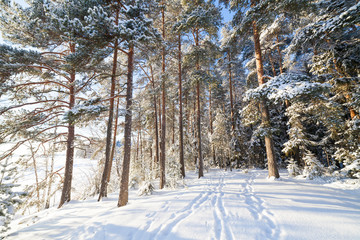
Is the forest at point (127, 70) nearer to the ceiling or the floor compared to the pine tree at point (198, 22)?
nearer to the floor

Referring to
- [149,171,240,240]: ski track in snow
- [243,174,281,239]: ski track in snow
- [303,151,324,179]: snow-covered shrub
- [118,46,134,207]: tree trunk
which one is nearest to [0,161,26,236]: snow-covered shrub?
[118,46,134,207]: tree trunk

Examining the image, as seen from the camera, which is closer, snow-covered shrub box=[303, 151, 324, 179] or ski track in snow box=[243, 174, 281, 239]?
ski track in snow box=[243, 174, 281, 239]

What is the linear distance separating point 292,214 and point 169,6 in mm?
13692

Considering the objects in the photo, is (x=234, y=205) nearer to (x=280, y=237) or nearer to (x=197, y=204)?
(x=197, y=204)

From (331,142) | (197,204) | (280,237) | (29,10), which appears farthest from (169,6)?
(331,142)

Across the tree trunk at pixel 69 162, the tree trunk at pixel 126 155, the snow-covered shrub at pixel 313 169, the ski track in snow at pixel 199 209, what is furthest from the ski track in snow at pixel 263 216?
the tree trunk at pixel 69 162

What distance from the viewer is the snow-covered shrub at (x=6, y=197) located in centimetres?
338

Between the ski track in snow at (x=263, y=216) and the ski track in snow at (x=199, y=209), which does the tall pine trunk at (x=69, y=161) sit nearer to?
the ski track in snow at (x=199, y=209)

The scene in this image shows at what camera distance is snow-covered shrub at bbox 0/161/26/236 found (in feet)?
11.1

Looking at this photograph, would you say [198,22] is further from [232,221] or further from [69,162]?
[69,162]

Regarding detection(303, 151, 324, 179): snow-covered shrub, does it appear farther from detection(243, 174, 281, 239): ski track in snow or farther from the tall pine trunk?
the tall pine trunk

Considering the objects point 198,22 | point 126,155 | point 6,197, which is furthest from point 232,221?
point 198,22

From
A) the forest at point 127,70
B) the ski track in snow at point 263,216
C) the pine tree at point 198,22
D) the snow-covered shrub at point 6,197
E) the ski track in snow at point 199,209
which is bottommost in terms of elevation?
the ski track in snow at point 199,209

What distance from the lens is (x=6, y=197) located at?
355 cm
